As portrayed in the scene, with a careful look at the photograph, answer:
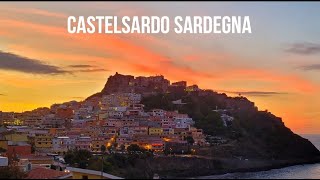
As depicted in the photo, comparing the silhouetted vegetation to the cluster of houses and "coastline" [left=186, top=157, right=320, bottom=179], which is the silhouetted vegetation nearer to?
the cluster of houses

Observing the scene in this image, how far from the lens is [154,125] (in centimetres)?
3734

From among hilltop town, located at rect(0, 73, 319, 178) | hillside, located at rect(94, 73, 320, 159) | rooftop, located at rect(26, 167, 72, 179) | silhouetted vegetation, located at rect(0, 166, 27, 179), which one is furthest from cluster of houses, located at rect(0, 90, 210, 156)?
rooftop, located at rect(26, 167, 72, 179)

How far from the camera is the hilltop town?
103ft

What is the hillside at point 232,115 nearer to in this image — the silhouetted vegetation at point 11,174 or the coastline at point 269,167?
the coastline at point 269,167

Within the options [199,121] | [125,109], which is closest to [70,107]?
[125,109]

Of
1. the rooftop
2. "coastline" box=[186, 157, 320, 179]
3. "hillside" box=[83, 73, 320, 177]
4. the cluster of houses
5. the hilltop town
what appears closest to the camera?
the rooftop

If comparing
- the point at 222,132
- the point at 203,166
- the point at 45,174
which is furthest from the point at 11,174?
the point at 222,132

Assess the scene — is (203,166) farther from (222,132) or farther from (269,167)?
→ (222,132)

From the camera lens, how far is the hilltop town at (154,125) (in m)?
31.3

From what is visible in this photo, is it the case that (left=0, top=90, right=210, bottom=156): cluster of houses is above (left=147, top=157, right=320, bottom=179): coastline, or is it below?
above

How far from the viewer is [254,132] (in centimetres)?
4297

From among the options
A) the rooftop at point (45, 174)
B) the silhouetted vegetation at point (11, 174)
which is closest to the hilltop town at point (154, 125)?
the silhouetted vegetation at point (11, 174)

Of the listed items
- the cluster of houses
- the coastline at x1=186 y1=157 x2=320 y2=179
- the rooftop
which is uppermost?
the cluster of houses

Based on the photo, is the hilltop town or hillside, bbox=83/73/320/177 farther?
the hilltop town
